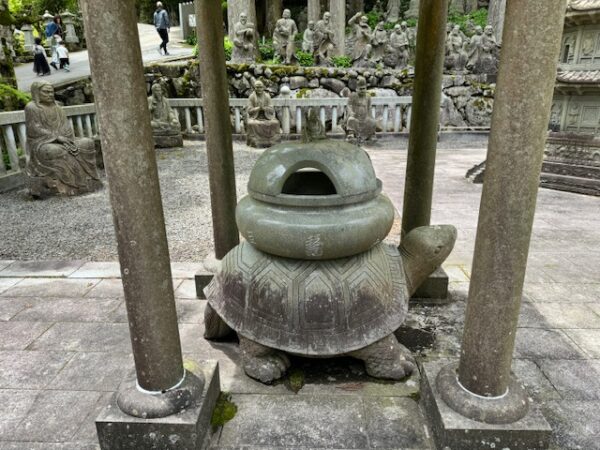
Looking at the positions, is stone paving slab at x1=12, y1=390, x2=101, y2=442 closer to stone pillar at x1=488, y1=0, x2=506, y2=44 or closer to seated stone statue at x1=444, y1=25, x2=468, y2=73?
seated stone statue at x1=444, y1=25, x2=468, y2=73

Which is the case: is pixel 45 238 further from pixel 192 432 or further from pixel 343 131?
pixel 343 131

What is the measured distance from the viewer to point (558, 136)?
853 cm

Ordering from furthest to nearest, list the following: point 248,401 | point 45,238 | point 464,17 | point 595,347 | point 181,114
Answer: point 464,17 < point 181,114 < point 45,238 < point 595,347 < point 248,401

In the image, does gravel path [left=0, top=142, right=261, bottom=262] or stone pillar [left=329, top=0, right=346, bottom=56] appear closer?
gravel path [left=0, top=142, right=261, bottom=262]

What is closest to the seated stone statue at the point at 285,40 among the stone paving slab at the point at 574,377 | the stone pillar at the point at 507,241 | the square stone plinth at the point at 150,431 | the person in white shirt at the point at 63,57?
the person in white shirt at the point at 63,57

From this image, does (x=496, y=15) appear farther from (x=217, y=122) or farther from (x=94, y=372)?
(x=94, y=372)

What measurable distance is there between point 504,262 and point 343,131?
11.8m

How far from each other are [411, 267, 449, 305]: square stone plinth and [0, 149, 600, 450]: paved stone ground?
10 cm

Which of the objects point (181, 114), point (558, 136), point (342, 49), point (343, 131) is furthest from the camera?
point (342, 49)

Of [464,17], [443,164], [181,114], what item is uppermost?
[464,17]

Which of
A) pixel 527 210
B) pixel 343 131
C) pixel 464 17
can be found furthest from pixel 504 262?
pixel 464 17

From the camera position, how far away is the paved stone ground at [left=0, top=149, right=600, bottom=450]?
8.11ft

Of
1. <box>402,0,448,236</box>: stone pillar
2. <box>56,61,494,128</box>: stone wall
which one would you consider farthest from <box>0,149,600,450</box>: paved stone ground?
<box>56,61,494,128</box>: stone wall

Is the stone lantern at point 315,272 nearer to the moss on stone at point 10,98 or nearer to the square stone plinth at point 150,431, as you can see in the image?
the square stone plinth at point 150,431
